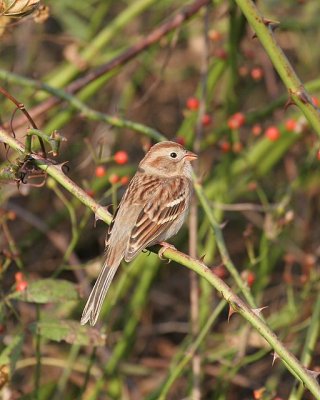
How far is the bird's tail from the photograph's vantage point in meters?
3.71

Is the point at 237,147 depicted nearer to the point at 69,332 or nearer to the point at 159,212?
the point at 159,212

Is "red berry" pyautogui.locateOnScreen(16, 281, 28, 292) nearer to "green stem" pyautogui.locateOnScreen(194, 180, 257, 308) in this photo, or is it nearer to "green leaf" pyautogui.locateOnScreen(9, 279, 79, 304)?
"green leaf" pyautogui.locateOnScreen(9, 279, 79, 304)

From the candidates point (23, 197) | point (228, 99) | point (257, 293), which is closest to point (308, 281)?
point (257, 293)

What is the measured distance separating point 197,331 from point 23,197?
254cm

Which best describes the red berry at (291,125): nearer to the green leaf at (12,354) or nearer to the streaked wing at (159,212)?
the streaked wing at (159,212)

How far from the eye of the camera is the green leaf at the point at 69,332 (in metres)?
3.88

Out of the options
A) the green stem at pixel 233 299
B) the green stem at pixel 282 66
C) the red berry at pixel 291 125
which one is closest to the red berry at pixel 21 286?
the green stem at pixel 233 299

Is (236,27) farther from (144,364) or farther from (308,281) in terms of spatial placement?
(144,364)

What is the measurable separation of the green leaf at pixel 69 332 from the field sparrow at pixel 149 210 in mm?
184

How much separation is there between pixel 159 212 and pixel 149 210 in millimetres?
51

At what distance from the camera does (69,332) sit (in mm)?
3908

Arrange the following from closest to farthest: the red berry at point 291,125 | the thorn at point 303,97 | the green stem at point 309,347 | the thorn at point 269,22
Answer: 1. the thorn at point 303,97
2. the thorn at point 269,22
3. the green stem at point 309,347
4. the red berry at point 291,125

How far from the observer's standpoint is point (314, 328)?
4215 millimetres

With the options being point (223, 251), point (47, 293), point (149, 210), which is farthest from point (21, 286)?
point (223, 251)
